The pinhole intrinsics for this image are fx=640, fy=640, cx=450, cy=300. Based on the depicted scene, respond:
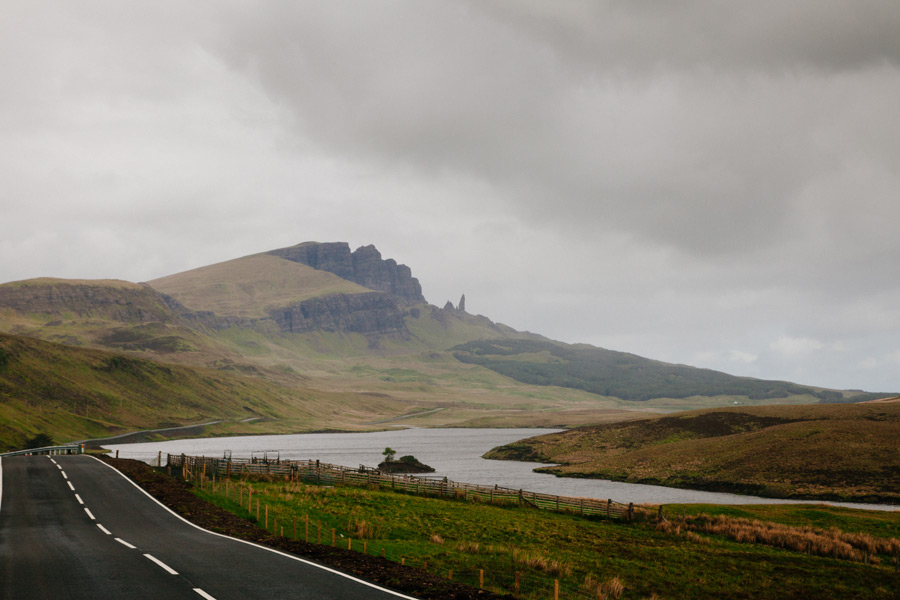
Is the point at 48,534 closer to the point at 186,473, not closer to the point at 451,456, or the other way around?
the point at 186,473

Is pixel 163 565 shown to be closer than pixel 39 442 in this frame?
Yes

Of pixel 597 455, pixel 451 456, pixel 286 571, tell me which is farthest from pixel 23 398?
pixel 286 571

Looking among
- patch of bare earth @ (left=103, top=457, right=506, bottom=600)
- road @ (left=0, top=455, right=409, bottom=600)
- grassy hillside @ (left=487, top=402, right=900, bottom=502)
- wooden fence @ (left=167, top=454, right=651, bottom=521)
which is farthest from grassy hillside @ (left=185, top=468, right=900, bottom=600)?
grassy hillside @ (left=487, top=402, right=900, bottom=502)

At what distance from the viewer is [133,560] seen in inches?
1030

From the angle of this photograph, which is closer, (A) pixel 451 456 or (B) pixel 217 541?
(B) pixel 217 541

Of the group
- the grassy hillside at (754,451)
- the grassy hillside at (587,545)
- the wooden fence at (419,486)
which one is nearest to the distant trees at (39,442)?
the wooden fence at (419,486)

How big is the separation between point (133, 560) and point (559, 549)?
23.2 metres

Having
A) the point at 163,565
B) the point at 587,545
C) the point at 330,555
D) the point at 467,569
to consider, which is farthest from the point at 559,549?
the point at 163,565

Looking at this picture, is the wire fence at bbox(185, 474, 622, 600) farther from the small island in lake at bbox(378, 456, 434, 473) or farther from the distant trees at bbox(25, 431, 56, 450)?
the distant trees at bbox(25, 431, 56, 450)

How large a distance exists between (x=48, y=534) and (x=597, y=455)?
4626 inches

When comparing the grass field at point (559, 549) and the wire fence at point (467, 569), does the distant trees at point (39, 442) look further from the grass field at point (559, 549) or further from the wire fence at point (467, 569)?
the wire fence at point (467, 569)

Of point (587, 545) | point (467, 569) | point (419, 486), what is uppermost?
point (467, 569)

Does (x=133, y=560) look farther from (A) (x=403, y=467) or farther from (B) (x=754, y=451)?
(B) (x=754, y=451)

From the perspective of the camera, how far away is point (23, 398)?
192 metres
